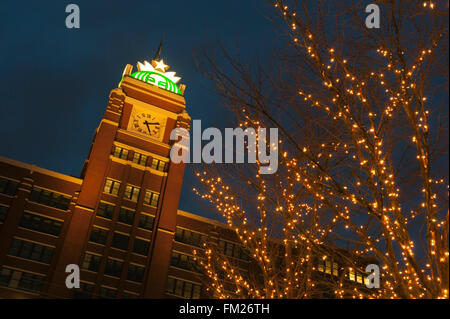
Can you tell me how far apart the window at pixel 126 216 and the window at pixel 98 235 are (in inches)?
67.3

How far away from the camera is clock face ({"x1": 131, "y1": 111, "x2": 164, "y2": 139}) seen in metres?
39.5

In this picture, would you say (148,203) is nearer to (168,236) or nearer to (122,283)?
(168,236)

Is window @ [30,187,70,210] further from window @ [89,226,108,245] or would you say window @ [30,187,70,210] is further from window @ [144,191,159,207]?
window @ [144,191,159,207]

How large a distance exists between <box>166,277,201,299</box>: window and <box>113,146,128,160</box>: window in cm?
1136

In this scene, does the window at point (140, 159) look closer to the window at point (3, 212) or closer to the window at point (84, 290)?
the window at point (3, 212)

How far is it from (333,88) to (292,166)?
1444mm

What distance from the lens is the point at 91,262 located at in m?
31.5

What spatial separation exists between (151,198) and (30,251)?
413 inches

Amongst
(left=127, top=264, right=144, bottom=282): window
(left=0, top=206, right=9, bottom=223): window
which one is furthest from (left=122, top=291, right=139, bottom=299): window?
(left=0, top=206, right=9, bottom=223): window

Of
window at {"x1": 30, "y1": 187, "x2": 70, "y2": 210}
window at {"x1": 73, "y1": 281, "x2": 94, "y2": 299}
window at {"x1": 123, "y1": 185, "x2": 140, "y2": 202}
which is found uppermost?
window at {"x1": 123, "y1": 185, "x2": 140, "y2": 202}

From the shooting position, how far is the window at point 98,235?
3247cm

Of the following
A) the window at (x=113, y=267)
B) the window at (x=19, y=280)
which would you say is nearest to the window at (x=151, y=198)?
the window at (x=113, y=267)

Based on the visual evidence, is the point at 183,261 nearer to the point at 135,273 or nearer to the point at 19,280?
the point at 135,273
